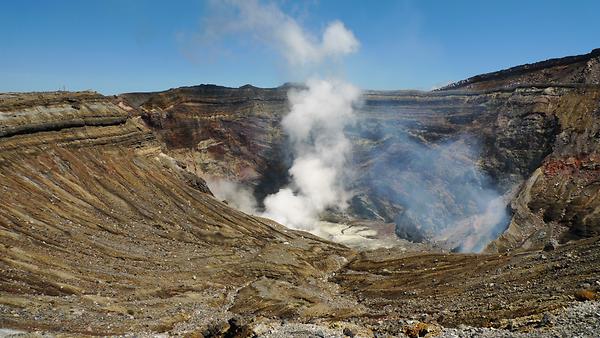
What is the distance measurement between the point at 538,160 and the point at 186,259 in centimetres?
4889

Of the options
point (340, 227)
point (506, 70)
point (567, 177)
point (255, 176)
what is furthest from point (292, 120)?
point (567, 177)

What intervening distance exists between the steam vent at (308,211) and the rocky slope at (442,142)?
26cm

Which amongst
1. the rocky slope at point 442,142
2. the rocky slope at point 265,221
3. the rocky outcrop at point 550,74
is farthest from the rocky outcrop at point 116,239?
the rocky outcrop at point 550,74

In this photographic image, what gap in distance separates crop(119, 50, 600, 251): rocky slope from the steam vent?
0.84ft

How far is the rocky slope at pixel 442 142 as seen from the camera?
6538 centimetres

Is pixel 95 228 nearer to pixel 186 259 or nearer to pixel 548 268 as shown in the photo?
pixel 186 259

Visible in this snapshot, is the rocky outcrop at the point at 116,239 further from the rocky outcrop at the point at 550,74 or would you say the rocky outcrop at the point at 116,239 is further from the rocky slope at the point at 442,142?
the rocky outcrop at the point at 550,74

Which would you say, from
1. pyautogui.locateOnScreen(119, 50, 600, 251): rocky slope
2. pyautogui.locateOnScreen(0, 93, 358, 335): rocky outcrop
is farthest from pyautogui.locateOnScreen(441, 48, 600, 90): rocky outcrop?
pyautogui.locateOnScreen(0, 93, 358, 335): rocky outcrop

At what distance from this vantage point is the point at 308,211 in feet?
273

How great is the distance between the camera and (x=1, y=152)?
5056 cm

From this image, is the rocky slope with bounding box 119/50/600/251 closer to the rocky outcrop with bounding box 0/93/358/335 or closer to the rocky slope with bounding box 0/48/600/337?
the rocky slope with bounding box 0/48/600/337

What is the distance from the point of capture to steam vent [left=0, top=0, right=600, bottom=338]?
3375cm

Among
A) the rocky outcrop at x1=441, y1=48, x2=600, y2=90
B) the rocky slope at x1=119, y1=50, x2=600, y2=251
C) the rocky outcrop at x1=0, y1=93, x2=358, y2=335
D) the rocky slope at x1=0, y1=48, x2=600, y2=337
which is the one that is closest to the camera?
the rocky slope at x1=0, y1=48, x2=600, y2=337

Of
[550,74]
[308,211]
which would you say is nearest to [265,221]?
[308,211]
